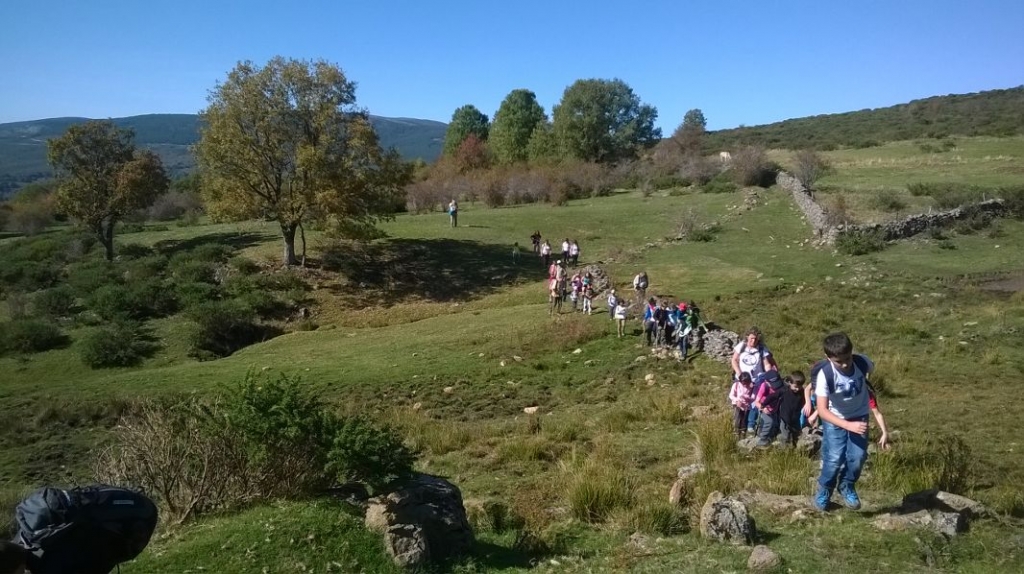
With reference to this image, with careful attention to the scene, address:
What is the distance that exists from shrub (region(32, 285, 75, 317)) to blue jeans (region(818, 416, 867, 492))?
28.8 meters

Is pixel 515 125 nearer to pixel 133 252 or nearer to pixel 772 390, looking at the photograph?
pixel 133 252

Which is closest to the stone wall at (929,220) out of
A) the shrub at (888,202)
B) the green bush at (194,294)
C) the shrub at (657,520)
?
the shrub at (888,202)

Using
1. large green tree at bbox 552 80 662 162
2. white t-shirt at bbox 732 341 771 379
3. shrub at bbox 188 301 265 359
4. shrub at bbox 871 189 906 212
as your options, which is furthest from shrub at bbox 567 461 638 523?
large green tree at bbox 552 80 662 162

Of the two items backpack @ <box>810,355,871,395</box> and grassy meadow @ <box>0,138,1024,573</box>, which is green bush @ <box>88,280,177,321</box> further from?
backpack @ <box>810,355,871,395</box>

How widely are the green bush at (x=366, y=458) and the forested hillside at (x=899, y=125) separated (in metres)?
81.1

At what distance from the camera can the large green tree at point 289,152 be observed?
3000 centimetres

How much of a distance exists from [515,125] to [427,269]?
46359mm

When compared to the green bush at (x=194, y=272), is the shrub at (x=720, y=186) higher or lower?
higher

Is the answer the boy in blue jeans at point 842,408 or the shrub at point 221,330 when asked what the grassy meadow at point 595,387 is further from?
the shrub at point 221,330

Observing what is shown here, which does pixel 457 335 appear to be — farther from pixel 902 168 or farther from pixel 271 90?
pixel 902 168

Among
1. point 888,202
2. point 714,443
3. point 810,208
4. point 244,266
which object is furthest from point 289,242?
point 888,202

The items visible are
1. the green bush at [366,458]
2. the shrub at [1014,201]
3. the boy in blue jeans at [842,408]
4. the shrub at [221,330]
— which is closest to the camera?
the boy in blue jeans at [842,408]

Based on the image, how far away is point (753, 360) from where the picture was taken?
1064cm

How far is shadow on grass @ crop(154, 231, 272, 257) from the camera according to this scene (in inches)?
1433
